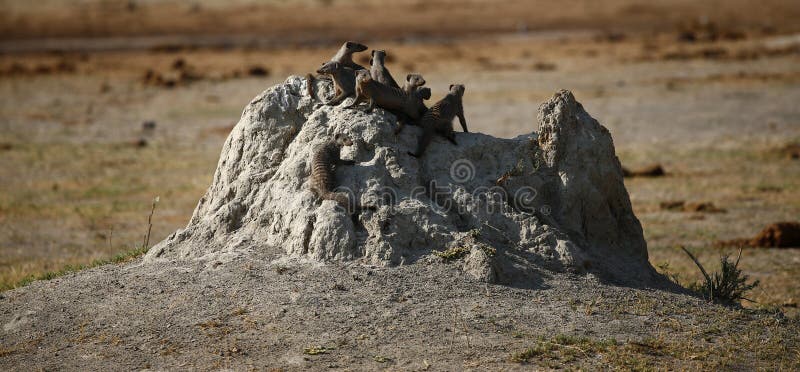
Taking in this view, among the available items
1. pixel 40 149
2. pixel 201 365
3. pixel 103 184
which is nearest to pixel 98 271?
pixel 201 365

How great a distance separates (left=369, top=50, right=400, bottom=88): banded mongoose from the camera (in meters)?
8.52

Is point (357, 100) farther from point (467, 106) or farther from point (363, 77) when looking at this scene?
point (467, 106)

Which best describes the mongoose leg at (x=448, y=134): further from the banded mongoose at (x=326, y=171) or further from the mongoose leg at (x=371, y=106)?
the banded mongoose at (x=326, y=171)

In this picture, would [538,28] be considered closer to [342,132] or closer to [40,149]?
[40,149]

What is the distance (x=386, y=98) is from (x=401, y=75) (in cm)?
1992

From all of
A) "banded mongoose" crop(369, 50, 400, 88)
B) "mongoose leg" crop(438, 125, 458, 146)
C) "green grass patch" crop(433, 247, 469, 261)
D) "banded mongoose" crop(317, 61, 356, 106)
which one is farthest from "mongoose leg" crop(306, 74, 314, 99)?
"green grass patch" crop(433, 247, 469, 261)

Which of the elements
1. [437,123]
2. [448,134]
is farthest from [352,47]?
[448,134]

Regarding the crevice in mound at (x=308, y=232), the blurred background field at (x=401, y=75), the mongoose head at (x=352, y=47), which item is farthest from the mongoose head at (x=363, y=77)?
the blurred background field at (x=401, y=75)

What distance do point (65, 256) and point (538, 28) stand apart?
33.1 m

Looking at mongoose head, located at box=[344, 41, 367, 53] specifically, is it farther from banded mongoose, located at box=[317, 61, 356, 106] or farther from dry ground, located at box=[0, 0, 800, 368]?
dry ground, located at box=[0, 0, 800, 368]

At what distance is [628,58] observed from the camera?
3075 centimetres

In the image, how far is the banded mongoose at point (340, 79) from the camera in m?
8.30

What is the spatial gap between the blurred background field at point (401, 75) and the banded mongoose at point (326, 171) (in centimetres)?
404

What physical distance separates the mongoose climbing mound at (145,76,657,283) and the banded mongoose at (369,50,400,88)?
451 millimetres
